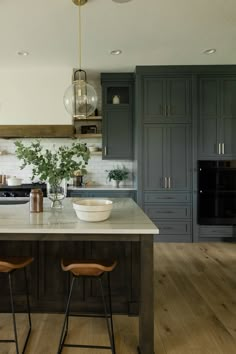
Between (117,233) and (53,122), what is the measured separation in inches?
131

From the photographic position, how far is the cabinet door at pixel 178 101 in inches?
175

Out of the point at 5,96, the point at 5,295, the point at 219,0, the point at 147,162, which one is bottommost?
the point at 5,295

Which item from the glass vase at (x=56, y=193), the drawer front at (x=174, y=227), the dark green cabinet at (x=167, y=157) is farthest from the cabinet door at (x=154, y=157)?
the glass vase at (x=56, y=193)

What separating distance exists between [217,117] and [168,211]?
1.74 m

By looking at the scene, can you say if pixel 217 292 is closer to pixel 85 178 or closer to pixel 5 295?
pixel 5 295

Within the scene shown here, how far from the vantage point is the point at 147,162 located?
14.8ft

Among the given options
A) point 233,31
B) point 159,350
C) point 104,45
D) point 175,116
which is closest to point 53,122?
point 104,45

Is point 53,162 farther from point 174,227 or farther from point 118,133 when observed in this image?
point 174,227

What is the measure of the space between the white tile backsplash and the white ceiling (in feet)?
4.46

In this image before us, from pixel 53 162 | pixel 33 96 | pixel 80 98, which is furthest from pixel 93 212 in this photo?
pixel 33 96

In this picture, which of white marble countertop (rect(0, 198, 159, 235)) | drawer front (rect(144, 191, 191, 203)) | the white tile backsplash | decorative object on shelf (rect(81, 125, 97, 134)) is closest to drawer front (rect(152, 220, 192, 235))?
drawer front (rect(144, 191, 191, 203))

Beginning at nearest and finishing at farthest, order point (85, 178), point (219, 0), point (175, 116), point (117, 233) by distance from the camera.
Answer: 1. point (117, 233)
2. point (219, 0)
3. point (175, 116)
4. point (85, 178)

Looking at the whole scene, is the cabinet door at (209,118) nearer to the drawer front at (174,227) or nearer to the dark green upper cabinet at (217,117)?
the dark green upper cabinet at (217,117)

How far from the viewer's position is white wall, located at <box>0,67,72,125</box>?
15.0ft
